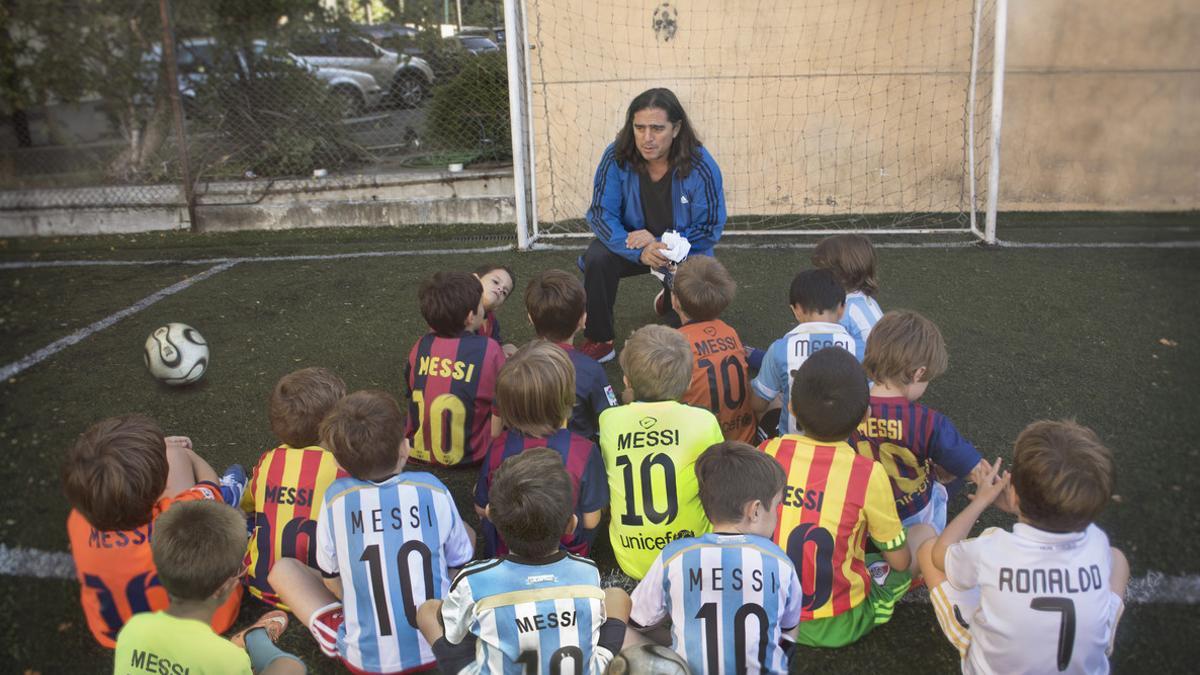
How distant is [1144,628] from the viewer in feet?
8.52

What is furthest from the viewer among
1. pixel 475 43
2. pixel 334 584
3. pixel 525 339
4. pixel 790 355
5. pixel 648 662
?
pixel 475 43

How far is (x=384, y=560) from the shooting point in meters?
2.38

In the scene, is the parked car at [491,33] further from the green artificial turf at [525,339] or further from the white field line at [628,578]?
the white field line at [628,578]

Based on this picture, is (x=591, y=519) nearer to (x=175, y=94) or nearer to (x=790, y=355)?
(x=790, y=355)

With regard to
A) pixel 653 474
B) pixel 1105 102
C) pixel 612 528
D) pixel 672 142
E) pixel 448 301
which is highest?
pixel 1105 102

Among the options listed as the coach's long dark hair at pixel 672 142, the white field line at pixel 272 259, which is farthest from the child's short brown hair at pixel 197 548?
the white field line at pixel 272 259

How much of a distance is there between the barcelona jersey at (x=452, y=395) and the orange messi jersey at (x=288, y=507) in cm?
80

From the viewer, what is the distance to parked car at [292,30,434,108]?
907 cm

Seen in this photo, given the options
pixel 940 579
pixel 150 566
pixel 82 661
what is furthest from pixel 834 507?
pixel 82 661

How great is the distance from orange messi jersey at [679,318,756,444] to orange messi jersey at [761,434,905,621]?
98 centimetres

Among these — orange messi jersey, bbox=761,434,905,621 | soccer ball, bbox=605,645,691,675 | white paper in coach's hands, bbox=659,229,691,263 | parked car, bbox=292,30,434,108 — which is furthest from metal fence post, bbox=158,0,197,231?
soccer ball, bbox=605,645,691,675

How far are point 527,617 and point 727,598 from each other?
1.61ft

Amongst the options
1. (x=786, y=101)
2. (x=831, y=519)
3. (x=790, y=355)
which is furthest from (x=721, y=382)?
(x=786, y=101)

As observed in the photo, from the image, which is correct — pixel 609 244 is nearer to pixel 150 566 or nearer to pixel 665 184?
pixel 665 184
